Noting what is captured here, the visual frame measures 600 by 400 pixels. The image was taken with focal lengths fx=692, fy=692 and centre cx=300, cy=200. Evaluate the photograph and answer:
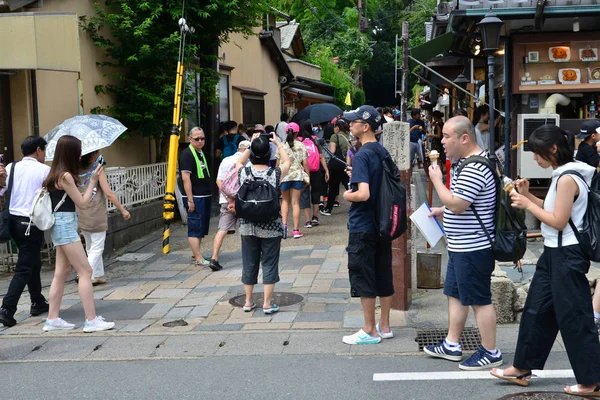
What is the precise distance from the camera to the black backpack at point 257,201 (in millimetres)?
6895

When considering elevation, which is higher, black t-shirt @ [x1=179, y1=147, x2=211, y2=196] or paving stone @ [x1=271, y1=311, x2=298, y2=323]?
black t-shirt @ [x1=179, y1=147, x2=211, y2=196]

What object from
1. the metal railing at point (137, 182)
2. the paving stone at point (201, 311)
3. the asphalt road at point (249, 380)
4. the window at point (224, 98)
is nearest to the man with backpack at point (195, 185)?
the paving stone at point (201, 311)

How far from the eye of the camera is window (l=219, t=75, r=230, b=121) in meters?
17.8

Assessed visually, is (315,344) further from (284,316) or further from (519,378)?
(519,378)

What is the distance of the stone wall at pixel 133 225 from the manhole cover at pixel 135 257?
26cm

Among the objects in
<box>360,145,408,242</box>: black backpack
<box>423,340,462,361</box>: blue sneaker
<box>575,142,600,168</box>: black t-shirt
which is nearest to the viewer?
<box>423,340,462,361</box>: blue sneaker

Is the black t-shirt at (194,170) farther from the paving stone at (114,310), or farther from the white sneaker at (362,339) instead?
the white sneaker at (362,339)

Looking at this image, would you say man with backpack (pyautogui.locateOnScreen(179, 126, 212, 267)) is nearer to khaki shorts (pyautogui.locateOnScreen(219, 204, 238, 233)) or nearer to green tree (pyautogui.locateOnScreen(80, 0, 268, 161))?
khaki shorts (pyautogui.locateOnScreen(219, 204, 238, 233))

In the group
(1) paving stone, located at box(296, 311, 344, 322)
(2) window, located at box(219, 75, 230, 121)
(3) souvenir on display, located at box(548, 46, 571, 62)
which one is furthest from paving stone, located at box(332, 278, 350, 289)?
(2) window, located at box(219, 75, 230, 121)

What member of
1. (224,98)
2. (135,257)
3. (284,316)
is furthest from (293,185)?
(224,98)

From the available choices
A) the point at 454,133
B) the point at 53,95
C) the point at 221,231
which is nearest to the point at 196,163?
the point at 221,231

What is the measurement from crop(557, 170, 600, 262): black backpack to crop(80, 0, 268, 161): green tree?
883cm

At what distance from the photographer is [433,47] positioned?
13.6 m

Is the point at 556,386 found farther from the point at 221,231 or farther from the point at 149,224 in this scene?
the point at 149,224
